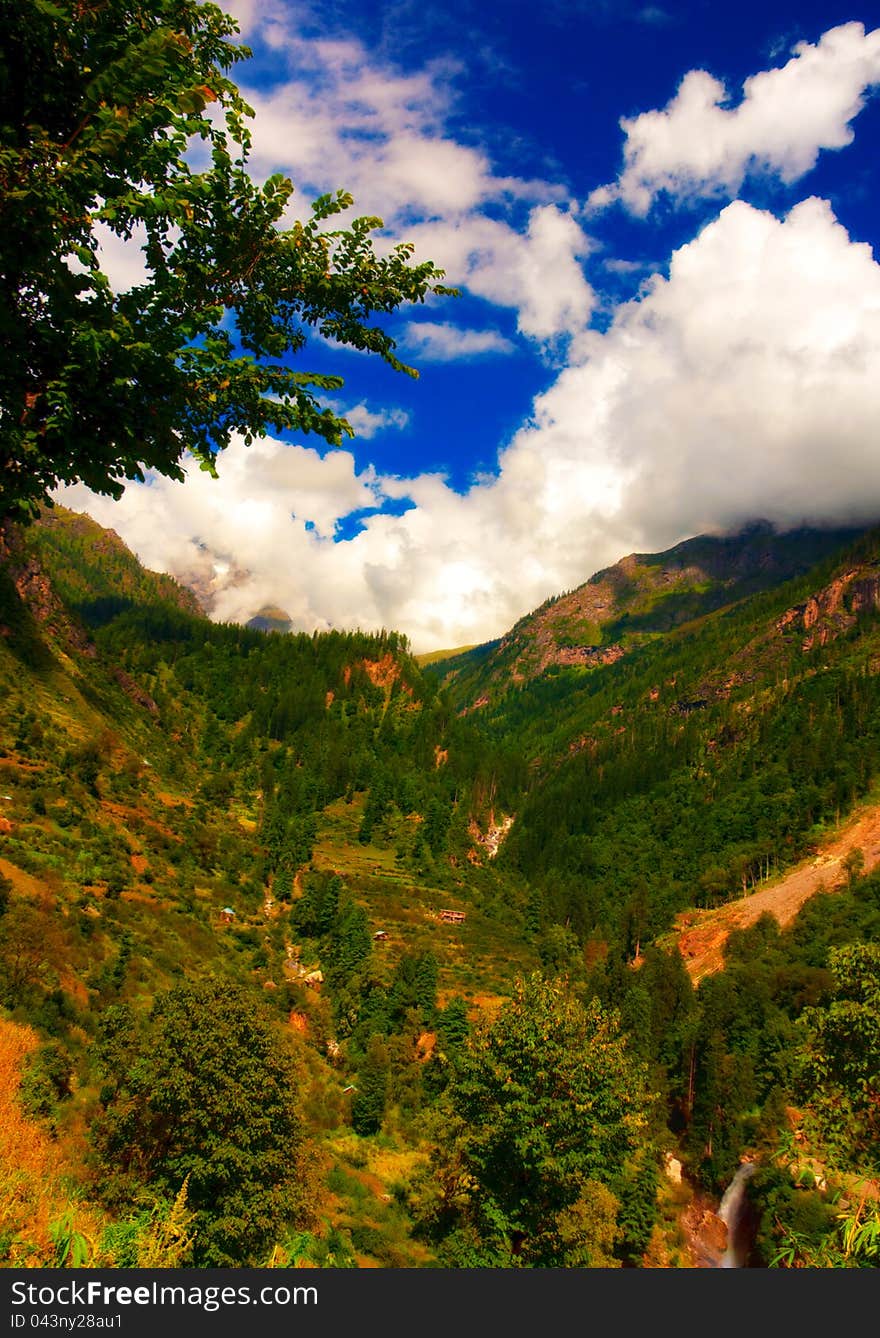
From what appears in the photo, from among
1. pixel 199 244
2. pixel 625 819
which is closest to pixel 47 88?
pixel 199 244

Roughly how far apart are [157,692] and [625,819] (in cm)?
15166

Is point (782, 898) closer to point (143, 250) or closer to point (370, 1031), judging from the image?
point (370, 1031)

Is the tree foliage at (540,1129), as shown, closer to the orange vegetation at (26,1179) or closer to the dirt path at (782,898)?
the orange vegetation at (26,1179)

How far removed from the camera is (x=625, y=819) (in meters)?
193

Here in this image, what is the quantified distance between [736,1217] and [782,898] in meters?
71.4

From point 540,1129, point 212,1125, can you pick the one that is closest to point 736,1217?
point 540,1129

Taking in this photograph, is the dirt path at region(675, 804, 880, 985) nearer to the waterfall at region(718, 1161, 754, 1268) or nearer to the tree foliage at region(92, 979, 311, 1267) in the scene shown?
the waterfall at region(718, 1161, 754, 1268)

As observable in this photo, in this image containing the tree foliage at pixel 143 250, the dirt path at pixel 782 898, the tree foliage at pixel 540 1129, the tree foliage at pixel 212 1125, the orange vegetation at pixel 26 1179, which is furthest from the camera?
the dirt path at pixel 782 898

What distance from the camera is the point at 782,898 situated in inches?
4419

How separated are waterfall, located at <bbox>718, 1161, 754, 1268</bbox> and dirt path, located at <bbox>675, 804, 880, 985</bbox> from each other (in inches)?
1563

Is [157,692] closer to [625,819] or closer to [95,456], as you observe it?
[625,819]

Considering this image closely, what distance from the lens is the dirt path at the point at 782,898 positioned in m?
103

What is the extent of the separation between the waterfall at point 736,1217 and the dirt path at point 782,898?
39692 mm

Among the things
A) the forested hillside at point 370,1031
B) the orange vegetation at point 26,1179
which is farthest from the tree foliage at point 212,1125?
the orange vegetation at point 26,1179
